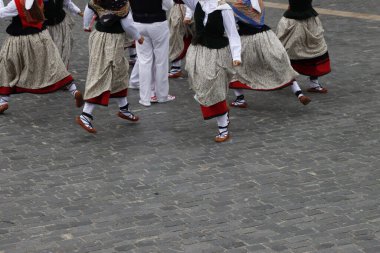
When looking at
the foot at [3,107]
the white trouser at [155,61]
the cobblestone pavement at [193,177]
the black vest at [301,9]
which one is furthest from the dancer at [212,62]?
the foot at [3,107]

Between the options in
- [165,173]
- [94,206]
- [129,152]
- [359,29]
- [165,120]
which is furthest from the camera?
[359,29]

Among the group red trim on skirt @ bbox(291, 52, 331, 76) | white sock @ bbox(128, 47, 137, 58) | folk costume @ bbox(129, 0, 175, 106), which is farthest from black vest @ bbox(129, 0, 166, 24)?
white sock @ bbox(128, 47, 137, 58)

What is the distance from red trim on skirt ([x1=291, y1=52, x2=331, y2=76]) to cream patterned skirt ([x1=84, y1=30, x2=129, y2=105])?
8.33 feet

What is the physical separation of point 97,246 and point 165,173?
1.85 m

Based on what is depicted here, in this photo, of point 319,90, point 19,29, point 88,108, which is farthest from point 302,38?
point 19,29

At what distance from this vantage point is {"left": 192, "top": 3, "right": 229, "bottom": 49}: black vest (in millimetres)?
9953

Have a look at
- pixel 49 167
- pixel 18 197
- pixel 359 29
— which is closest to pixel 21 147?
pixel 49 167

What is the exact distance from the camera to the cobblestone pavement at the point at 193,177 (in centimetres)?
746

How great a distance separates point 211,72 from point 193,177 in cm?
154

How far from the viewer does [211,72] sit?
1002cm

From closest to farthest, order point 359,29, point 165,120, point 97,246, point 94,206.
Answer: point 97,246 < point 94,206 < point 165,120 < point 359,29

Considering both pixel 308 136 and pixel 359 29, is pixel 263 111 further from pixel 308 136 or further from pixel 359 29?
pixel 359 29

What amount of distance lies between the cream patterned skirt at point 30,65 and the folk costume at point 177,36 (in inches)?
88.3

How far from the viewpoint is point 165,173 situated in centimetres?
902
